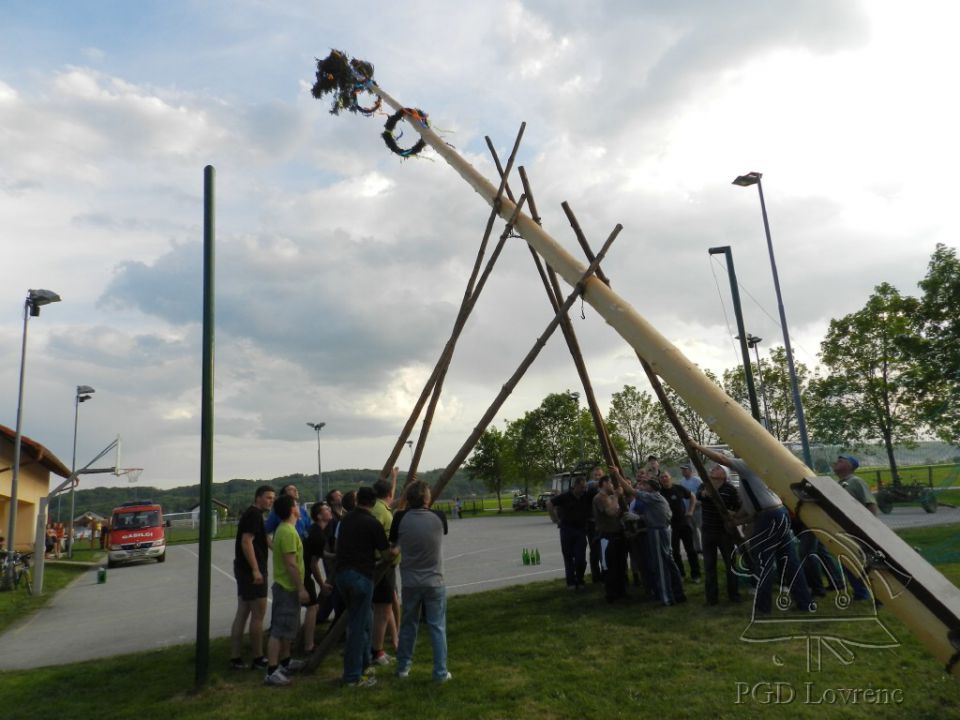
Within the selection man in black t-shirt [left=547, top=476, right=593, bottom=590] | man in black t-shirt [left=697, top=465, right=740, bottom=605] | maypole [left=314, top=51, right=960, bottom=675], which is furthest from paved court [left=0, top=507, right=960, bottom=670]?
maypole [left=314, top=51, right=960, bottom=675]

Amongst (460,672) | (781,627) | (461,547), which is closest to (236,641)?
(460,672)

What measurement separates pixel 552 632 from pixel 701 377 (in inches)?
152

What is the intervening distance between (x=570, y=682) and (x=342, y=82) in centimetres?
825

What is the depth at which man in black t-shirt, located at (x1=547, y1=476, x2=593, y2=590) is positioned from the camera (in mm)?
9594

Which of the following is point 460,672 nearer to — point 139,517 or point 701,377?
point 701,377

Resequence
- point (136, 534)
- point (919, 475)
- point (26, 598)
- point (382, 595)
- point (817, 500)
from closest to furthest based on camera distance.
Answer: point (817, 500)
point (382, 595)
point (26, 598)
point (136, 534)
point (919, 475)

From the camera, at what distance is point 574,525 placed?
972 centimetres

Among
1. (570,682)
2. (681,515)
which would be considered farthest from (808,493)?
(681,515)

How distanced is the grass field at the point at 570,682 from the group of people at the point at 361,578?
272mm

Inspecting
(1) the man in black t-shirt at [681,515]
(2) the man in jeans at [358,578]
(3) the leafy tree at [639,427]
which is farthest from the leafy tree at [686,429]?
(2) the man in jeans at [358,578]

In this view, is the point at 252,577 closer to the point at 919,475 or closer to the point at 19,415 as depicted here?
the point at 19,415

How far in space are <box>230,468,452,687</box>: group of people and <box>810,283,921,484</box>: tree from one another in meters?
26.8

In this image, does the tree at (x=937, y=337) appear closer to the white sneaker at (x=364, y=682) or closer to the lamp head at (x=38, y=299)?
the white sneaker at (x=364, y=682)

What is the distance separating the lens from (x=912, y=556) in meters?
3.76
